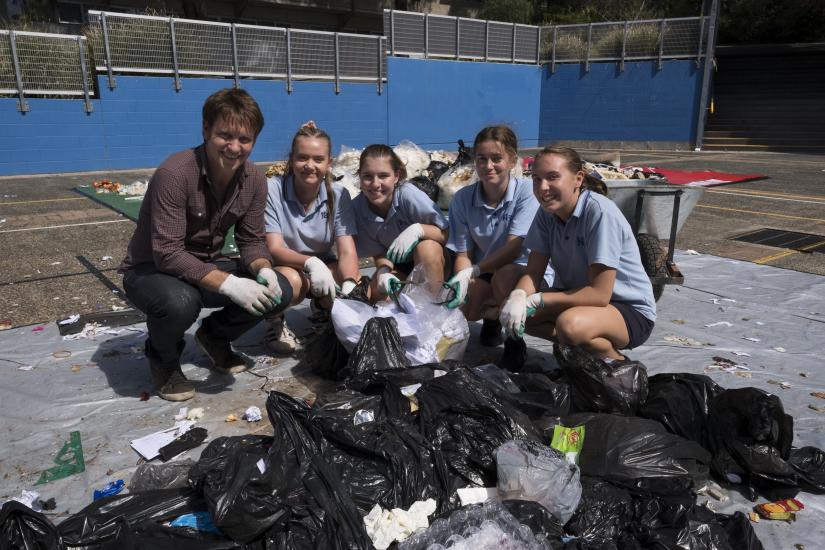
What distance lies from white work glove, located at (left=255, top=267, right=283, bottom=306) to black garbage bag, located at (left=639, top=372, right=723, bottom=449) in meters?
1.65

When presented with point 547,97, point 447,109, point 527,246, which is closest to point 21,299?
point 527,246

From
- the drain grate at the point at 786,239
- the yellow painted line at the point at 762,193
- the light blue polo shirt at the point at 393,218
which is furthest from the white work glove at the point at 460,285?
the yellow painted line at the point at 762,193

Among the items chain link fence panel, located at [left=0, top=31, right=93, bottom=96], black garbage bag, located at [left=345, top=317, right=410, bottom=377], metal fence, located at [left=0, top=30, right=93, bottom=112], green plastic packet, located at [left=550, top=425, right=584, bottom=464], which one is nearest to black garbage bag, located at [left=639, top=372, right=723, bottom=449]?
green plastic packet, located at [left=550, top=425, right=584, bottom=464]

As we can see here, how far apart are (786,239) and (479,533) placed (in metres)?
5.72

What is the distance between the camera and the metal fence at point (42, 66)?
37.9ft

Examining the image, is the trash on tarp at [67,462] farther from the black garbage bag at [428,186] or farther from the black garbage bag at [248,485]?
the black garbage bag at [428,186]

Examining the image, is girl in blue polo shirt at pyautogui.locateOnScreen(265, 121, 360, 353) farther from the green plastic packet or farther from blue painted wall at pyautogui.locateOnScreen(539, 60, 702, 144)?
blue painted wall at pyautogui.locateOnScreen(539, 60, 702, 144)

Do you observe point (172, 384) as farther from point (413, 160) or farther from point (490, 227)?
point (413, 160)

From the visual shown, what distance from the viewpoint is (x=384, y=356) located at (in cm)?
276

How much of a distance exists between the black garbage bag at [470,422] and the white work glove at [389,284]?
798 mm

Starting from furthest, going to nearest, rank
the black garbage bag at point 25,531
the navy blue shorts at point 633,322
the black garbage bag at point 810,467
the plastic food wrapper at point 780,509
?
1. the navy blue shorts at point 633,322
2. the black garbage bag at point 810,467
3. the plastic food wrapper at point 780,509
4. the black garbage bag at point 25,531

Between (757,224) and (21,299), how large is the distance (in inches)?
277

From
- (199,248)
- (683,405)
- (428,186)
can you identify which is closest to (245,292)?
(199,248)

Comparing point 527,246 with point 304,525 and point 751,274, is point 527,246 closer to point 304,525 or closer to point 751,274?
point 304,525
